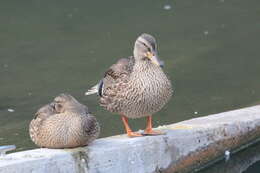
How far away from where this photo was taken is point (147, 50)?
532 centimetres

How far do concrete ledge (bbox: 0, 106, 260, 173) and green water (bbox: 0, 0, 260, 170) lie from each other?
2.99ft

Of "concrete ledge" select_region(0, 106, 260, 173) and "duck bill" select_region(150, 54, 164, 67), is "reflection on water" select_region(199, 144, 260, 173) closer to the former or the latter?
"concrete ledge" select_region(0, 106, 260, 173)

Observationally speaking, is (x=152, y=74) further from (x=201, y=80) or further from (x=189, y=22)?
(x=189, y=22)

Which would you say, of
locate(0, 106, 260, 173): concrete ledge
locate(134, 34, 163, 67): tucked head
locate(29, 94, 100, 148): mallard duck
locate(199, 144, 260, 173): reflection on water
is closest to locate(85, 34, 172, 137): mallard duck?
locate(134, 34, 163, 67): tucked head

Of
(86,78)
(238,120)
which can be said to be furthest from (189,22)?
(238,120)

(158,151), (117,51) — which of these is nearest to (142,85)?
(158,151)

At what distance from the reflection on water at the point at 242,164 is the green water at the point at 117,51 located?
0.92 meters

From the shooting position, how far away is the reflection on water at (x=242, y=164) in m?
5.85

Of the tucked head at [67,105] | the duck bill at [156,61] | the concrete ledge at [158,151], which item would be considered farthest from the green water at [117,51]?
the duck bill at [156,61]

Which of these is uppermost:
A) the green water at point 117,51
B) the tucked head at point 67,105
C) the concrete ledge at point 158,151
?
the green water at point 117,51

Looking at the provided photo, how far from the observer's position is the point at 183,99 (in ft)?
24.1

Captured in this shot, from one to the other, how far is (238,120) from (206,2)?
17.0 ft

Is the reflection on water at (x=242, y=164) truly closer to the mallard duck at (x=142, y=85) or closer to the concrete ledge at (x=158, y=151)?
the concrete ledge at (x=158, y=151)

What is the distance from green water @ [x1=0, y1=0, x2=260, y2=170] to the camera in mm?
7176
